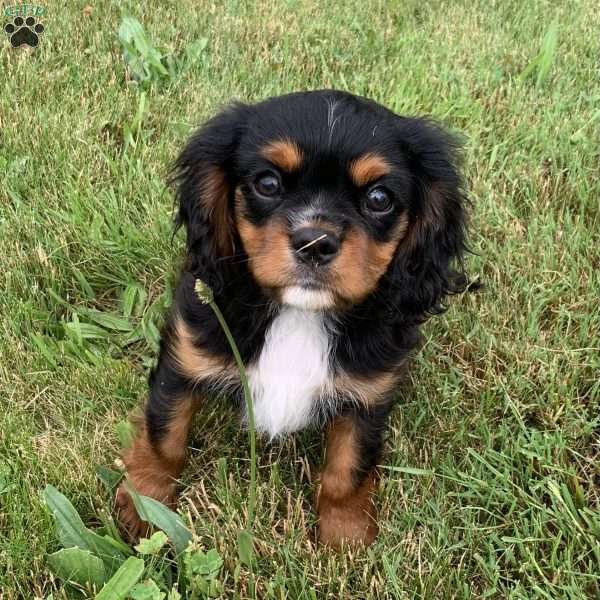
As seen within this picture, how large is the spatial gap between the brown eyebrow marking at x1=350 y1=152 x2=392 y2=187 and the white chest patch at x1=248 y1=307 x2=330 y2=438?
0.43m

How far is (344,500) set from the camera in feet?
7.48

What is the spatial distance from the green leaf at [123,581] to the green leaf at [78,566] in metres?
0.10

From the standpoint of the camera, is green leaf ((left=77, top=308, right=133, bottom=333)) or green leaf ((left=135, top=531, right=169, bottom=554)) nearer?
green leaf ((left=135, top=531, right=169, bottom=554))

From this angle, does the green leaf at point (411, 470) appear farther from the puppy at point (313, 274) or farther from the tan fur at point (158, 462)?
the tan fur at point (158, 462)

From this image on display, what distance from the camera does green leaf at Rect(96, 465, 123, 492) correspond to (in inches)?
89.2

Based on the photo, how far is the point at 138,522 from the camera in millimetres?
2232

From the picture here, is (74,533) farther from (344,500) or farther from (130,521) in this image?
(344,500)

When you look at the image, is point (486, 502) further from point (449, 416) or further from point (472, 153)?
point (472, 153)

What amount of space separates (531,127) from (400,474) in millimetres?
2253

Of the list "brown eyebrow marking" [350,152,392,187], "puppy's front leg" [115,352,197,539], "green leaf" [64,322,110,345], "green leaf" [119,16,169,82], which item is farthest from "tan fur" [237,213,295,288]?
"green leaf" [119,16,169,82]

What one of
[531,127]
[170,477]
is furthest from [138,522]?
[531,127]

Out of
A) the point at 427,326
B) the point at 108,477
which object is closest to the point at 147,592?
the point at 108,477

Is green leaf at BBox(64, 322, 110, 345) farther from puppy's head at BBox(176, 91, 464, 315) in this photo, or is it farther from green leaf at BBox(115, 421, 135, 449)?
puppy's head at BBox(176, 91, 464, 315)

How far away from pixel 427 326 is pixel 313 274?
1141 millimetres
